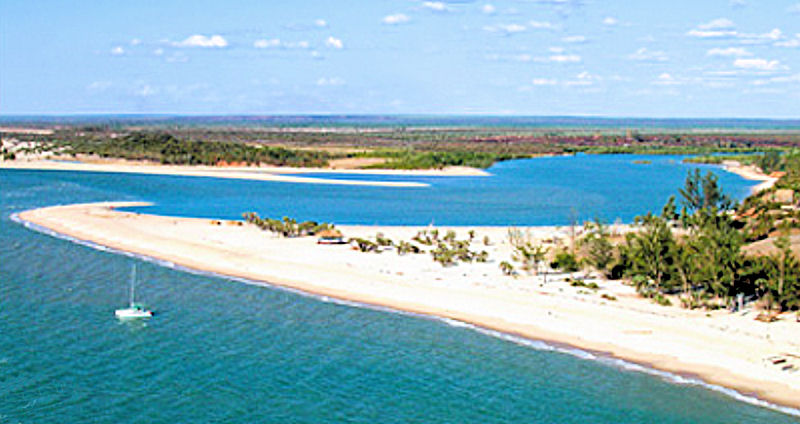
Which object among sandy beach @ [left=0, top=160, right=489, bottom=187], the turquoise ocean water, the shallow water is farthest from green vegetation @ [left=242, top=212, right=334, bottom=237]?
sandy beach @ [left=0, top=160, right=489, bottom=187]

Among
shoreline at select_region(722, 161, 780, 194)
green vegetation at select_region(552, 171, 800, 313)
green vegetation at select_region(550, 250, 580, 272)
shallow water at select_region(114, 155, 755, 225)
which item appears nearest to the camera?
green vegetation at select_region(552, 171, 800, 313)

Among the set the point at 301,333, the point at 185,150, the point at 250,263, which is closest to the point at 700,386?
the point at 301,333

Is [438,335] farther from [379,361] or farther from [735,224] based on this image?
[735,224]

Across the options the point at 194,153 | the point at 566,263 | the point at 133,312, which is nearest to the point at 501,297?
the point at 566,263

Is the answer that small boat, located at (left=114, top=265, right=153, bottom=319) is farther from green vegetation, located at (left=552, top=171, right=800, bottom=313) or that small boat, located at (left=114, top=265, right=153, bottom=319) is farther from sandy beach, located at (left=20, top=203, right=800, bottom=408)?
green vegetation, located at (left=552, top=171, right=800, bottom=313)

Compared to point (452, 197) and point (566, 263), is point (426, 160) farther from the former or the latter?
point (566, 263)

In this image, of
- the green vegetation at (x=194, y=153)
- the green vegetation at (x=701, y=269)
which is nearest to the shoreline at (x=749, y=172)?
the green vegetation at (x=194, y=153)
